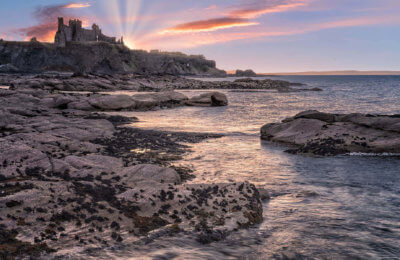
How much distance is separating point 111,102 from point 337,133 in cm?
2883

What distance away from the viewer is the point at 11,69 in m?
176

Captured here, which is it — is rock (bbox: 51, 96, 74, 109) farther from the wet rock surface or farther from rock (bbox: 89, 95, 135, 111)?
the wet rock surface

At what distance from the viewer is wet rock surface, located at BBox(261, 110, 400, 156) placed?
800 inches

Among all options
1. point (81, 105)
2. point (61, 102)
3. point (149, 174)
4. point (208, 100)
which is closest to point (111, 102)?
point (81, 105)

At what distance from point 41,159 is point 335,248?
10.5 meters

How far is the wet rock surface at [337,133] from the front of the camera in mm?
20319

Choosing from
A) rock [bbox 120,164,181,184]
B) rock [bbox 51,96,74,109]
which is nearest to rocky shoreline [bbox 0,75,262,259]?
rock [bbox 120,164,181,184]

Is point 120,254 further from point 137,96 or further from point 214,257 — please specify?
point 137,96

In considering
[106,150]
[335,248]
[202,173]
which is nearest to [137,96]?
[106,150]

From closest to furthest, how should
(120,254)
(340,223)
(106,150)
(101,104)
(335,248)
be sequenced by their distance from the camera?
(120,254) → (335,248) → (340,223) → (106,150) → (101,104)

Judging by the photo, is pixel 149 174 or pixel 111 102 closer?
pixel 149 174

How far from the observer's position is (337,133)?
22.2 m

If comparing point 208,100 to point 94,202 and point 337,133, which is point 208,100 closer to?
point 337,133

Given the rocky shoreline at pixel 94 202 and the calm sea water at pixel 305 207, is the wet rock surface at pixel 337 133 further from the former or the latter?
the rocky shoreline at pixel 94 202
